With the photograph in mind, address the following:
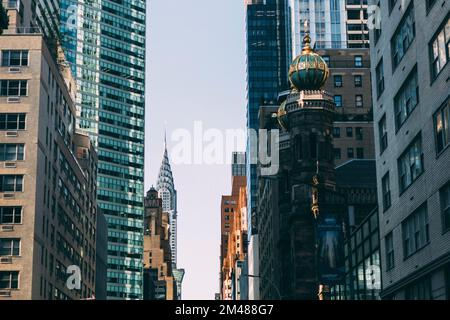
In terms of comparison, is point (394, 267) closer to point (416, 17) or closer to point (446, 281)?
point (446, 281)

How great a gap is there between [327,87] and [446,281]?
9590 centimetres

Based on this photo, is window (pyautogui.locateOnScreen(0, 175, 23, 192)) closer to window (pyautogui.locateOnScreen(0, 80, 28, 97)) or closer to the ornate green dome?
window (pyautogui.locateOnScreen(0, 80, 28, 97))

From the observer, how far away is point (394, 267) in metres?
41.4

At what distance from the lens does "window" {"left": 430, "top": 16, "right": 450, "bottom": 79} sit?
31797 millimetres

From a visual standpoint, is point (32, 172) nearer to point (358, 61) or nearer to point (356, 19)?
point (358, 61)

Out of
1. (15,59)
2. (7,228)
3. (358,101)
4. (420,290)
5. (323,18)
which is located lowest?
(420,290)

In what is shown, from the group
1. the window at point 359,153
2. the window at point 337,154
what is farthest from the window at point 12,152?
the window at point 359,153

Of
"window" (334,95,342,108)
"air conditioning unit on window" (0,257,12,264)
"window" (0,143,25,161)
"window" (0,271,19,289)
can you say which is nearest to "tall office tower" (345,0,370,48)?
"window" (334,95,342,108)

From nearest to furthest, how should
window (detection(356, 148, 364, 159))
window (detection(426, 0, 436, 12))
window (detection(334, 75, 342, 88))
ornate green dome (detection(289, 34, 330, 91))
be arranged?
window (detection(426, 0, 436, 12)), ornate green dome (detection(289, 34, 330, 91)), window (detection(356, 148, 364, 159)), window (detection(334, 75, 342, 88))

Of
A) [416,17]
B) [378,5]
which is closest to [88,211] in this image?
[378,5]

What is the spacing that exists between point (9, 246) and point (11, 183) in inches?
243

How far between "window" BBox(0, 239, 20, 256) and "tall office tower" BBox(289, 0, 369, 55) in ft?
406

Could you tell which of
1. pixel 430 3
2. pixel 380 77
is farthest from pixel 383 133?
pixel 430 3

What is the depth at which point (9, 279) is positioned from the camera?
74.6 meters
